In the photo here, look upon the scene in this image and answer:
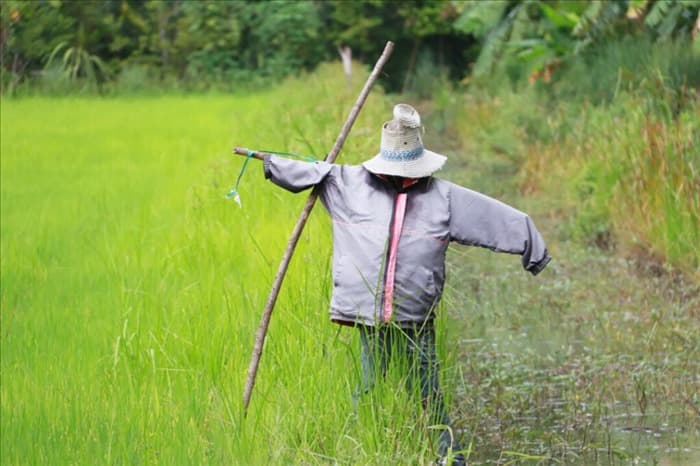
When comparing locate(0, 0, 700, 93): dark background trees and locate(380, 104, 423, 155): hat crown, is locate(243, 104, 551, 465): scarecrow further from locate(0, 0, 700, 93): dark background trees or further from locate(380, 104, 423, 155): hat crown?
locate(0, 0, 700, 93): dark background trees

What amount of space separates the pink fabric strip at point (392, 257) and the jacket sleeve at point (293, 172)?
314mm

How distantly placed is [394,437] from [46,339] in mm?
2415

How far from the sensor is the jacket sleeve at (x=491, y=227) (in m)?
4.80

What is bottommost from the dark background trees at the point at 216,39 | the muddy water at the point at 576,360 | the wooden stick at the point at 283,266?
the dark background trees at the point at 216,39

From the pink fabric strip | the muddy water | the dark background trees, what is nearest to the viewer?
the pink fabric strip

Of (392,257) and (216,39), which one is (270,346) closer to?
(392,257)

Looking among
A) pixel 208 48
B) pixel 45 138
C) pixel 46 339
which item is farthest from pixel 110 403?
pixel 208 48

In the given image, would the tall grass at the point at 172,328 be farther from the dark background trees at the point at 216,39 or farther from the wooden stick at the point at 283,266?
the dark background trees at the point at 216,39

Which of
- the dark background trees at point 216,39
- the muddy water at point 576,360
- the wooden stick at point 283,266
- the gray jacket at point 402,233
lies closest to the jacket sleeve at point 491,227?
the gray jacket at point 402,233

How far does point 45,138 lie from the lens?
15438 millimetres

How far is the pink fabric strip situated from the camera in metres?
4.69

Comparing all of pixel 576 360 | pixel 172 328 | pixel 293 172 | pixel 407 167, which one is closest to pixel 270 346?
pixel 172 328

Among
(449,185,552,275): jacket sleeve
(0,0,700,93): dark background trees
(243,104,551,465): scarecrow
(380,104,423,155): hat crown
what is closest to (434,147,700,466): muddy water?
(243,104,551,465): scarecrow

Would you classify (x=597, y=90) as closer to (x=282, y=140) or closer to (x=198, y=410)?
(x=282, y=140)
